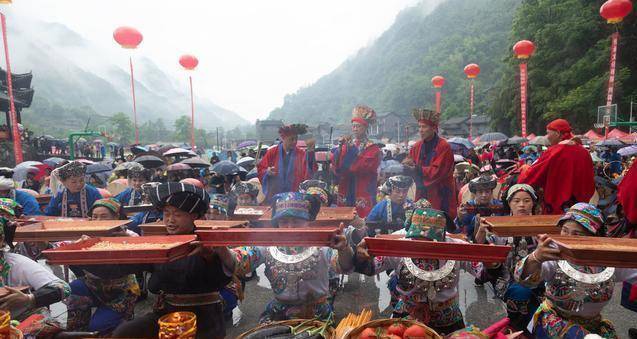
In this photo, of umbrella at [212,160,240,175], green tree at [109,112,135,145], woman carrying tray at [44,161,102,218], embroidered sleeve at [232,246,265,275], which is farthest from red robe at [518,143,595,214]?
green tree at [109,112,135,145]

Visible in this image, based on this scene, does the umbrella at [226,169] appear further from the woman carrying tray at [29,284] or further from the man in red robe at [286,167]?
the woman carrying tray at [29,284]

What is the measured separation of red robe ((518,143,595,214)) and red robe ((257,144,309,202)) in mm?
3501

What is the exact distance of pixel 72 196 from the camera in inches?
199

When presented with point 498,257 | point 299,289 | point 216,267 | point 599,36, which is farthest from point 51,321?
point 599,36

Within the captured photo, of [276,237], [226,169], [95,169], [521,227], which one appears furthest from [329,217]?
[95,169]

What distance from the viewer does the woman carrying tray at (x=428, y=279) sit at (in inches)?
103

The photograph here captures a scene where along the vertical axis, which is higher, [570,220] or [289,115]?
[289,115]

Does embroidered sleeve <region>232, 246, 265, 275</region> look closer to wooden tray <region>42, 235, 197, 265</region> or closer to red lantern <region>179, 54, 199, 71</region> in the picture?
wooden tray <region>42, 235, 197, 265</region>

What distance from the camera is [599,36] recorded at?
24906 mm

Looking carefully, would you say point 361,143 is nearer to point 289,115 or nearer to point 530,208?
point 530,208

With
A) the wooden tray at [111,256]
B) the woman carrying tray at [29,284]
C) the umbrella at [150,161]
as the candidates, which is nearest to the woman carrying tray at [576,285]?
the wooden tray at [111,256]

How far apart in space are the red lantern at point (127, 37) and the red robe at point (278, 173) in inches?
419

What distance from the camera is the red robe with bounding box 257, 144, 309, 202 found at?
6.29 metres

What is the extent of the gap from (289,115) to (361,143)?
105509 mm
